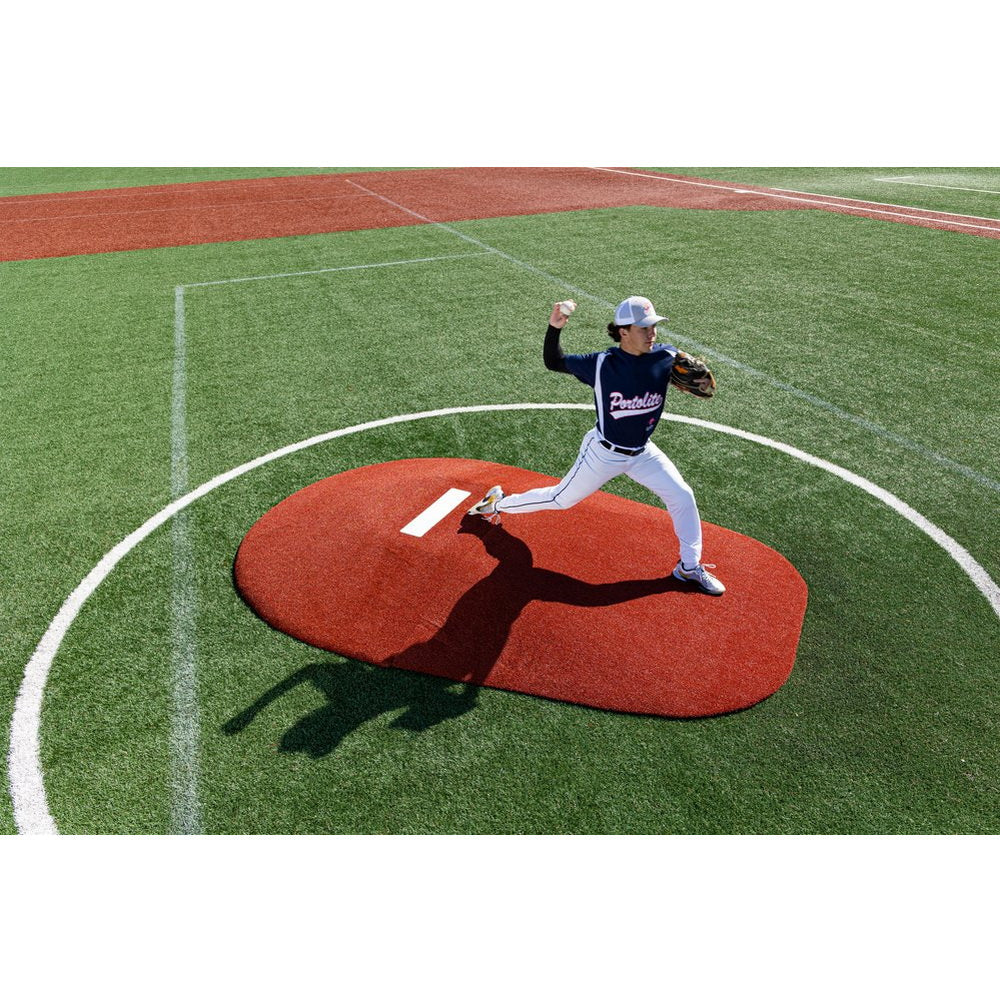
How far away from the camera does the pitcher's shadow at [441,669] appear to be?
16.9 feet

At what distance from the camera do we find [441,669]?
5.49m

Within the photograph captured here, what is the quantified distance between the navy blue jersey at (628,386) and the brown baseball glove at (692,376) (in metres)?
0.06

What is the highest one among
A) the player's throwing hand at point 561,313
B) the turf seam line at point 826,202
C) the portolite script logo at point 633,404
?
the turf seam line at point 826,202

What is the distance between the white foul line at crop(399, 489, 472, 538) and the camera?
22.0ft

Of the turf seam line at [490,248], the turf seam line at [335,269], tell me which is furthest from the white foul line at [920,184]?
the turf seam line at [335,269]

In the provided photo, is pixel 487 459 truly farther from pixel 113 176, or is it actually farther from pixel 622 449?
pixel 113 176

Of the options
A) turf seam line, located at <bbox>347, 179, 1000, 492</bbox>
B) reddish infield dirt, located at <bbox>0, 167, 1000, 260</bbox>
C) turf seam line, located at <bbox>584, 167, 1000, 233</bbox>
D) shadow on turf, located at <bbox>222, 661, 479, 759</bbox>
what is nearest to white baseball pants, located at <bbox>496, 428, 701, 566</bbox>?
shadow on turf, located at <bbox>222, 661, 479, 759</bbox>

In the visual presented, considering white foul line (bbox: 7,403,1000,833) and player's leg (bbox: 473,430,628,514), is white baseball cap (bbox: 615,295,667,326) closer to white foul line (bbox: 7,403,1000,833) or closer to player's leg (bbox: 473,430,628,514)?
player's leg (bbox: 473,430,628,514)

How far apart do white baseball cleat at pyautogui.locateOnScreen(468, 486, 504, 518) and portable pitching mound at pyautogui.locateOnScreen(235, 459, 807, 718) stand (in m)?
0.11

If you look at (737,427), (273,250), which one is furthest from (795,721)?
(273,250)

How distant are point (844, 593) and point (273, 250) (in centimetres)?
1543

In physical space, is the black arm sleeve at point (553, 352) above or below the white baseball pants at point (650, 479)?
above

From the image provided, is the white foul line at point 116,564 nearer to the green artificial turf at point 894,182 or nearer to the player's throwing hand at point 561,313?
the player's throwing hand at point 561,313

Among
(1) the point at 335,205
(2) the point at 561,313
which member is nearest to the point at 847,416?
(2) the point at 561,313
